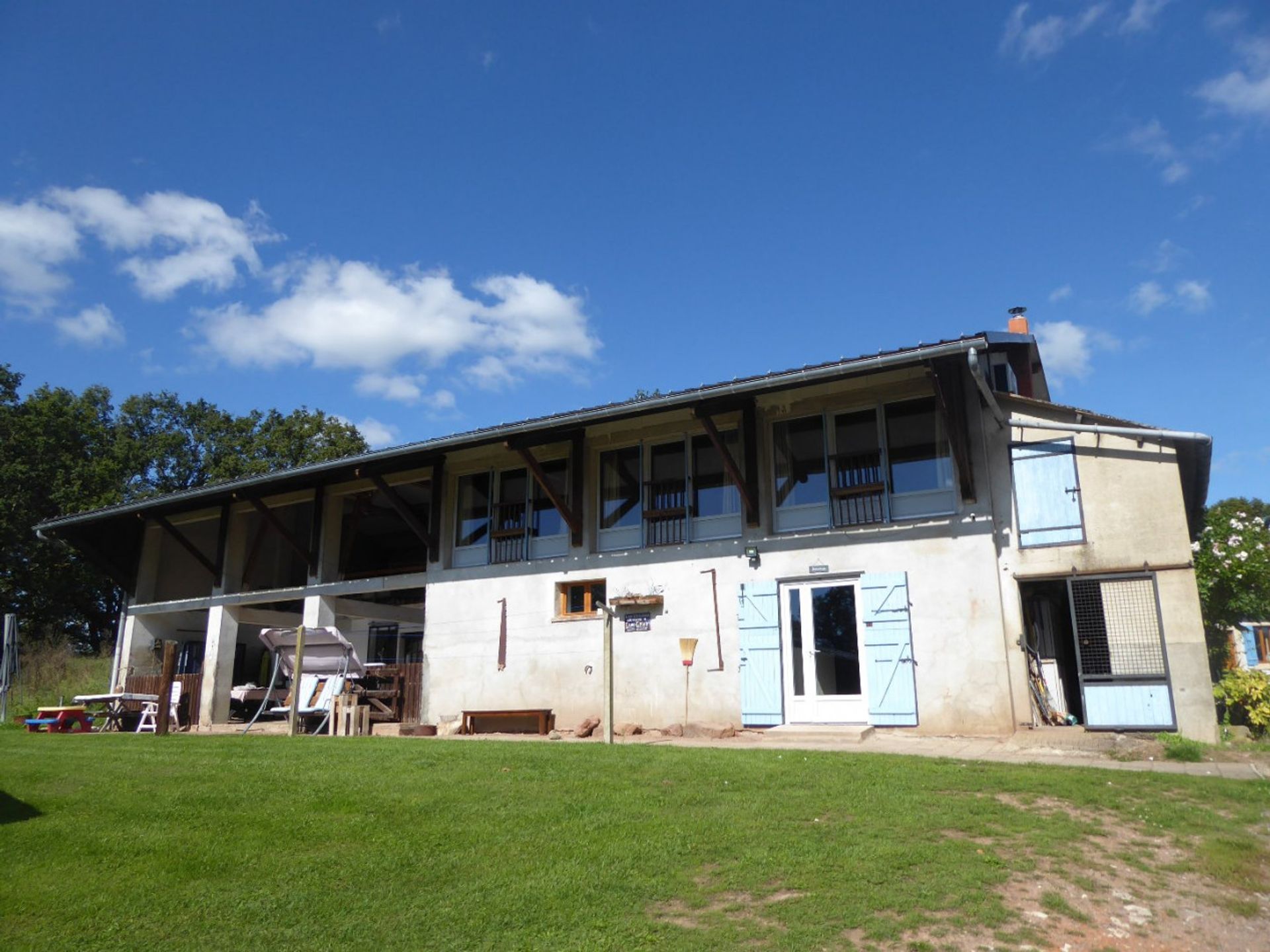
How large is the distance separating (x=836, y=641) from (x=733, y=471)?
8.54ft

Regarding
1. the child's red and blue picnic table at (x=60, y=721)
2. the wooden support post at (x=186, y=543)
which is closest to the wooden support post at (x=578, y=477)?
the child's red and blue picnic table at (x=60, y=721)

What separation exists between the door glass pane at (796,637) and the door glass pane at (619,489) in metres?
2.82

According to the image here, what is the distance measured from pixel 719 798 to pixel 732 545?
684 centimetres

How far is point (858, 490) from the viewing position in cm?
1243

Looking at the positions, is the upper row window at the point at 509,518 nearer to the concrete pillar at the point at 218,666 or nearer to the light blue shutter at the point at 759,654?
the light blue shutter at the point at 759,654

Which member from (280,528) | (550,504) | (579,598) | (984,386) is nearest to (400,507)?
(550,504)

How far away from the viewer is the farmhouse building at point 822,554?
1080cm

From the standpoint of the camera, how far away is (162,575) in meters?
21.0

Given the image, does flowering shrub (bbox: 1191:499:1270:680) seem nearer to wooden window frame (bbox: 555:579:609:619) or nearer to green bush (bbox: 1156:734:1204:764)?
green bush (bbox: 1156:734:1204:764)

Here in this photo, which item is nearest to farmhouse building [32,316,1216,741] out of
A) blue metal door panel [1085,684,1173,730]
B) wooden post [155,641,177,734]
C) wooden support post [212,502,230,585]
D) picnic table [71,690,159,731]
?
blue metal door panel [1085,684,1173,730]

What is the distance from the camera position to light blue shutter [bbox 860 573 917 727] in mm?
11531

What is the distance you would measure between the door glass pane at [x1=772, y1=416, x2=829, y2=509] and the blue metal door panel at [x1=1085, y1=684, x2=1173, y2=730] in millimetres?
4055

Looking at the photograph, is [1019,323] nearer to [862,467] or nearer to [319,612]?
[862,467]

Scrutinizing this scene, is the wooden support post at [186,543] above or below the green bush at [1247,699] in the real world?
above
